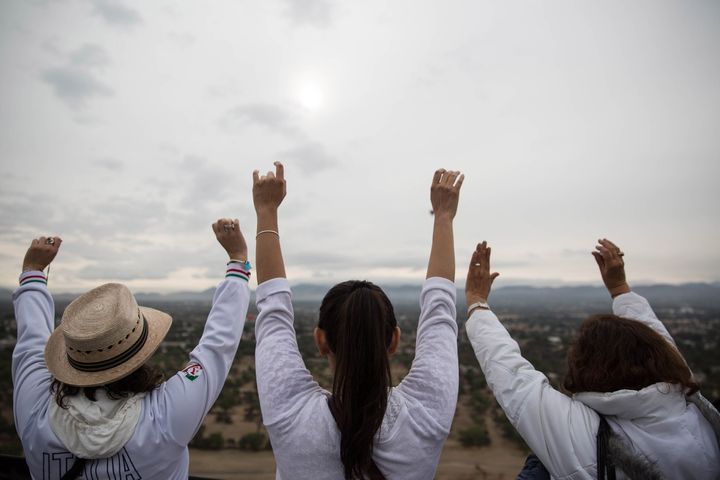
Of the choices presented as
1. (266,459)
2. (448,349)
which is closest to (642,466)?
(448,349)

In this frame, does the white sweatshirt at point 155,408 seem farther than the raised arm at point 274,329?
Yes

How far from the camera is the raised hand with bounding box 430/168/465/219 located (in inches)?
78.7

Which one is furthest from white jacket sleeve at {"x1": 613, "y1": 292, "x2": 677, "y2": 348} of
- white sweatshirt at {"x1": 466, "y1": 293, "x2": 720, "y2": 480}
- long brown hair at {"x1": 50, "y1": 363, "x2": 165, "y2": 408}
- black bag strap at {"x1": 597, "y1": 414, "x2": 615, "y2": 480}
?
long brown hair at {"x1": 50, "y1": 363, "x2": 165, "y2": 408}

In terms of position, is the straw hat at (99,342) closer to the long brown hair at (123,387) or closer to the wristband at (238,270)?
the long brown hair at (123,387)

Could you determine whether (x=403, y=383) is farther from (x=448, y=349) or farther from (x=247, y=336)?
(x=247, y=336)

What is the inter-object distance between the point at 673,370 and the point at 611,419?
1.07 feet

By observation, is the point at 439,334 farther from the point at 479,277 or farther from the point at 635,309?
the point at 635,309

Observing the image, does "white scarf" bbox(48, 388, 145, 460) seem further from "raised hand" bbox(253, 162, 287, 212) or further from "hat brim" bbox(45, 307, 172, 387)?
"raised hand" bbox(253, 162, 287, 212)

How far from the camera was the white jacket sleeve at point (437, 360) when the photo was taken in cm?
145

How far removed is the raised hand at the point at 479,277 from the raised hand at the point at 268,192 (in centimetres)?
105

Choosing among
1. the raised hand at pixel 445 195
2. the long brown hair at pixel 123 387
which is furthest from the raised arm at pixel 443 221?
the long brown hair at pixel 123 387

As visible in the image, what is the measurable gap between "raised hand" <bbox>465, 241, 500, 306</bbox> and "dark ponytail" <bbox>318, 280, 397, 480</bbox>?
2.53 feet

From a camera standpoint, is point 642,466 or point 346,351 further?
point 642,466

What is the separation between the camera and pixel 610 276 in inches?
102
